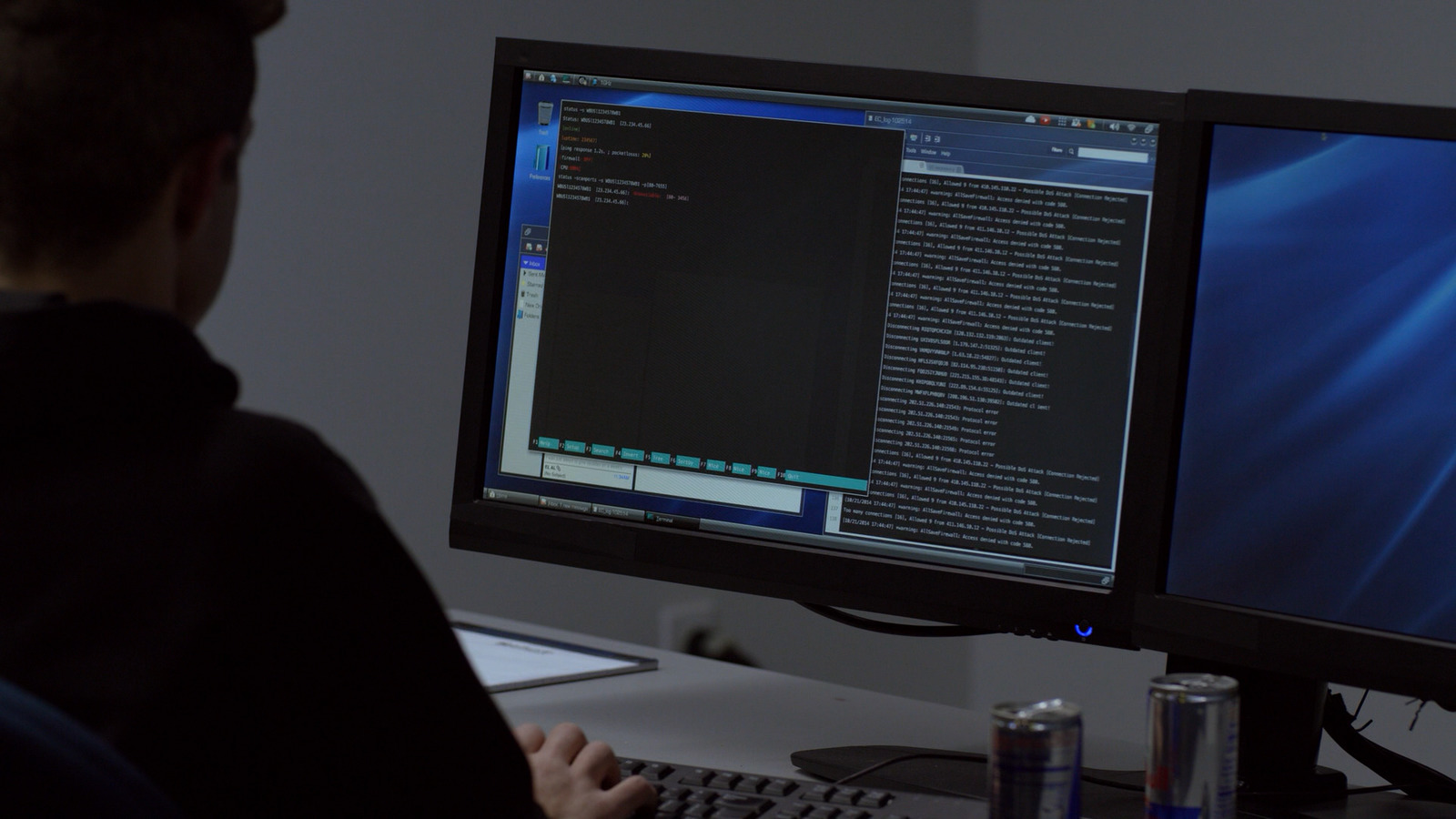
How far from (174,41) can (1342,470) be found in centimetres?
71

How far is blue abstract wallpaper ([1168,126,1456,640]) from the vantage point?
897 mm

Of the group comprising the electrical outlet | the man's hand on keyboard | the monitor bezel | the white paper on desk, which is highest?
the monitor bezel

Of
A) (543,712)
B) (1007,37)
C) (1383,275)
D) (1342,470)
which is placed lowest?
(543,712)

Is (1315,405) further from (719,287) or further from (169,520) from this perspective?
(169,520)

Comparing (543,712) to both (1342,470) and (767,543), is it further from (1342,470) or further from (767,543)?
(1342,470)

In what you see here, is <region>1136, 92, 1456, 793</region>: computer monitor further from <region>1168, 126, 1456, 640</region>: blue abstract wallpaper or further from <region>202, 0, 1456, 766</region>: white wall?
<region>202, 0, 1456, 766</region>: white wall

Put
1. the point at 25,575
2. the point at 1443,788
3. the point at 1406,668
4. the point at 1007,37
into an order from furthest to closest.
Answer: the point at 1007,37, the point at 1443,788, the point at 1406,668, the point at 25,575

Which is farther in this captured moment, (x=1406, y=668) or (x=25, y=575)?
(x=1406, y=668)

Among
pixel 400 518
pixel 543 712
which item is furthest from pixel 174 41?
pixel 400 518

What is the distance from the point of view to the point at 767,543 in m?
1.13

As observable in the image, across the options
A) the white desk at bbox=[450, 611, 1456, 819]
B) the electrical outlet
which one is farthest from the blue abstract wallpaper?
the electrical outlet

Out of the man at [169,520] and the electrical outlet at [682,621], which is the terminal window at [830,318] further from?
the electrical outlet at [682,621]

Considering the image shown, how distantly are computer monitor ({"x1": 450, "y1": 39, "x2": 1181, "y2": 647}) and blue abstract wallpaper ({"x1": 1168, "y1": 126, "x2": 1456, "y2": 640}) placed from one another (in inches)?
2.1

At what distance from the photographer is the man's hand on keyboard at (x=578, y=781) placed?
88cm
